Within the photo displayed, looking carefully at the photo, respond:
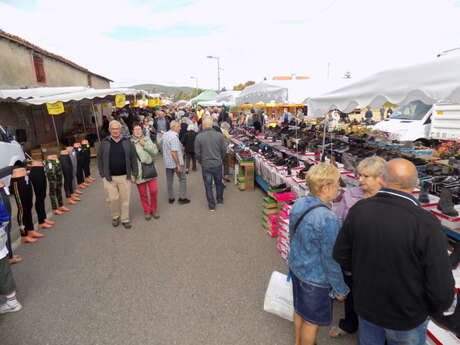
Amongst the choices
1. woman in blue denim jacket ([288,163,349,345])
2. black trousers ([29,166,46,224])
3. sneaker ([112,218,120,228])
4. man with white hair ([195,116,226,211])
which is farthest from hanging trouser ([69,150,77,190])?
woman in blue denim jacket ([288,163,349,345])

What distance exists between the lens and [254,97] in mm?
8445

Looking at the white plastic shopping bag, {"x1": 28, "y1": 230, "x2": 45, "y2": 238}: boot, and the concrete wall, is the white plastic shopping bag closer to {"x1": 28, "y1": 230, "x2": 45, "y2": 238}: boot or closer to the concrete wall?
{"x1": 28, "y1": 230, "x2": 45, "y2": 238}: boot

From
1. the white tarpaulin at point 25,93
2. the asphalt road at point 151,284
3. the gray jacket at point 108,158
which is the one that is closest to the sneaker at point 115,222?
the asphalt road at point 151,284

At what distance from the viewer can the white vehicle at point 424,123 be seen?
344 inches

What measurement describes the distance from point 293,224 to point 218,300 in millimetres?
1750

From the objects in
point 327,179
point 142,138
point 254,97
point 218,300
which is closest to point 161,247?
point 218,300

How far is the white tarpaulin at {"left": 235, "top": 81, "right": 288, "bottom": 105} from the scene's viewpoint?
654 centimetres

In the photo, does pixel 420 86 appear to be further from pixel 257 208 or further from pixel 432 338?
pixel 257 208

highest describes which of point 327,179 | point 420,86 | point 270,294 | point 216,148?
point 420,86

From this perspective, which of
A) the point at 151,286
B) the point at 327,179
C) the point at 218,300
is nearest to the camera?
the point at 327,179

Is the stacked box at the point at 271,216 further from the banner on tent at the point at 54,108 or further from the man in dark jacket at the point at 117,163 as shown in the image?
the banner on tent at the point at 54,108

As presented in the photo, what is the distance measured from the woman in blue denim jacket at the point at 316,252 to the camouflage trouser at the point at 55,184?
5.58 metres

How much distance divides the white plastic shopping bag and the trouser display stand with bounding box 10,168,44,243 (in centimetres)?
424

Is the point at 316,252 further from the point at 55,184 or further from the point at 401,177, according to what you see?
the point at 55,184
